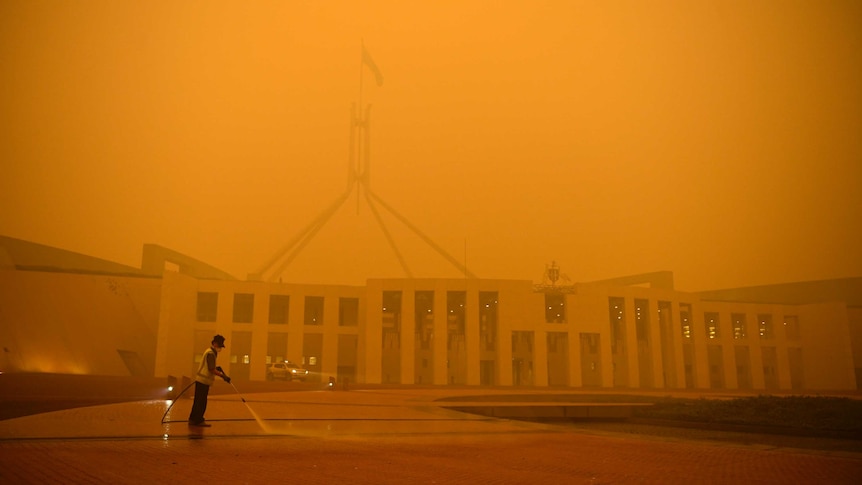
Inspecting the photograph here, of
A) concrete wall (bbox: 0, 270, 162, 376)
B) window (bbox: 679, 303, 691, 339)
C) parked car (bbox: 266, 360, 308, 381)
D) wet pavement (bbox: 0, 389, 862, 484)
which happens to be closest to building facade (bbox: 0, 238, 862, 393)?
concrete wall (bbox: 0, 270, 162, 376)

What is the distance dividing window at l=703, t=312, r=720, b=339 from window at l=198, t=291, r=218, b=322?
3663 centimetres

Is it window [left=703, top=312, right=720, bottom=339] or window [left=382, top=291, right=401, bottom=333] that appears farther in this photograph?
window [left=703, top=312, right=720, bottom=339]

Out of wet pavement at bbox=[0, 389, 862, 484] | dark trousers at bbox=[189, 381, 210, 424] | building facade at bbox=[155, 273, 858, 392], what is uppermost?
building facade at bbox=[155, 273, 858, 392]

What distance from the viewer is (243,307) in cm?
4781

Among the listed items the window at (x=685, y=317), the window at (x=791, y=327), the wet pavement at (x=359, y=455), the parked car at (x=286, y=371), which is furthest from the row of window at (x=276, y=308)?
the wet pavement at (x=359, y=455)

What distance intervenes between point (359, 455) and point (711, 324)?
49.0 m

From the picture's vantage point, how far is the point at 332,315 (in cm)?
4347

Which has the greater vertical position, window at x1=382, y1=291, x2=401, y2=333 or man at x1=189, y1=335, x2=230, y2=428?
window at x1=382, y1=291, x2=401, y2=333

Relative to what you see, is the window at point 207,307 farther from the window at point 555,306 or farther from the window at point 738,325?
the window at point 738,325

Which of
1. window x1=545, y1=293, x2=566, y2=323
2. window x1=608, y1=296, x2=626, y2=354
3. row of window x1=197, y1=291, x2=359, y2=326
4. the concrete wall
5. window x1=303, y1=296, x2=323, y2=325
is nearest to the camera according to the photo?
the concrete wall

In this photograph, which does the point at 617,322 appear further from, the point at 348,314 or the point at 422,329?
the point at 348,314

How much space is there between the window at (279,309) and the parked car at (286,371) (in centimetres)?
568

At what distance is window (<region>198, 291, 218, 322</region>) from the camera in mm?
45062

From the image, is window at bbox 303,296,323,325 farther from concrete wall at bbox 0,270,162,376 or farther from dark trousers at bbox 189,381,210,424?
dark trousers at bbox 189,381,210,424
